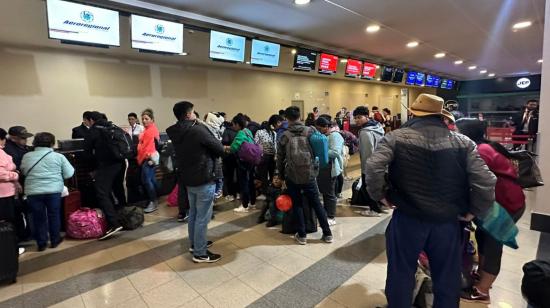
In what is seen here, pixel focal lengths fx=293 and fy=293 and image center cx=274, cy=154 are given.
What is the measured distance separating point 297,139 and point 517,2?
172 inches

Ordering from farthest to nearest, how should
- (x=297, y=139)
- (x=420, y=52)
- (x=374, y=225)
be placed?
(x=420, y=52) → (x=374, y=225) → (x=297, y=139)

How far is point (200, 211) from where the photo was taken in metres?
3.01

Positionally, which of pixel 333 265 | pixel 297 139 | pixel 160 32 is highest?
pixel 160 32

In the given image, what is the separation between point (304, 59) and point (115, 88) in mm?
5116

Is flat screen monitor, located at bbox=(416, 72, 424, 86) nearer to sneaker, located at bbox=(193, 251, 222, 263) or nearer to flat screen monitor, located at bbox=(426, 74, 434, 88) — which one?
flat screen monitor, located at bbox=(426, 74, 434, 88)

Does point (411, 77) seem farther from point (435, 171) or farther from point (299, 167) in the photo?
point (435, 171)

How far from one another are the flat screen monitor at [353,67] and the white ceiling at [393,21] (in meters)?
0.27

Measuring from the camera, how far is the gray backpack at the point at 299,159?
3191mm

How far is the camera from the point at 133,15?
4.04m

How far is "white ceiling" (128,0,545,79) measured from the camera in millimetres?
4480

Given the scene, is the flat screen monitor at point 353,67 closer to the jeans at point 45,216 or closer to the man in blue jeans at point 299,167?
the man in blue jeans at point 299,167

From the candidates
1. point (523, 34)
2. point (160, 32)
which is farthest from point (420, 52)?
point (160, 32)

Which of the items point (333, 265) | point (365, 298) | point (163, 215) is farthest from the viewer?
point (163, 215)

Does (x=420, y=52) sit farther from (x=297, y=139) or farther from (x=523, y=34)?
(x=297, y=139)
